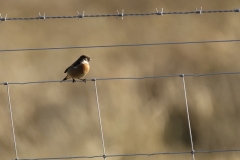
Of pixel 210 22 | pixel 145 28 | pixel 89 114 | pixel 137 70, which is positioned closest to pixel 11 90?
pixel 89 114

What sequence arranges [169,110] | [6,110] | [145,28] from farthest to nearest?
[145,28]
[169,110]
[6,110]

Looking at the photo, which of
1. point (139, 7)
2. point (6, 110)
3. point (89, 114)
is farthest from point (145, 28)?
point (6, 110)

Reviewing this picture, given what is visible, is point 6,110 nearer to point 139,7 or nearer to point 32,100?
point 32,100

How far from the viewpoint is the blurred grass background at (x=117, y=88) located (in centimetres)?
1201

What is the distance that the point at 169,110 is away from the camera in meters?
12.6

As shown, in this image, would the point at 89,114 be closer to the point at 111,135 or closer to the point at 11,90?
the point at 111,135

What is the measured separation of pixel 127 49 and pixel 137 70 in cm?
66

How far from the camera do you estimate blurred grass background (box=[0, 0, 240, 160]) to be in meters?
12.0

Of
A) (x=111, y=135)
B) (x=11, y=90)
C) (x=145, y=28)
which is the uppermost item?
(x=145, y=28)

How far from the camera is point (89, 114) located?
12258 mm

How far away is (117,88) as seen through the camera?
1252cm

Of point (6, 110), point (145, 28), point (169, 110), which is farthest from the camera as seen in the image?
point (145, 28)

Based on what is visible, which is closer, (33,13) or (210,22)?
(33,13)

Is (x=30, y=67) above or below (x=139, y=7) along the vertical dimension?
below
